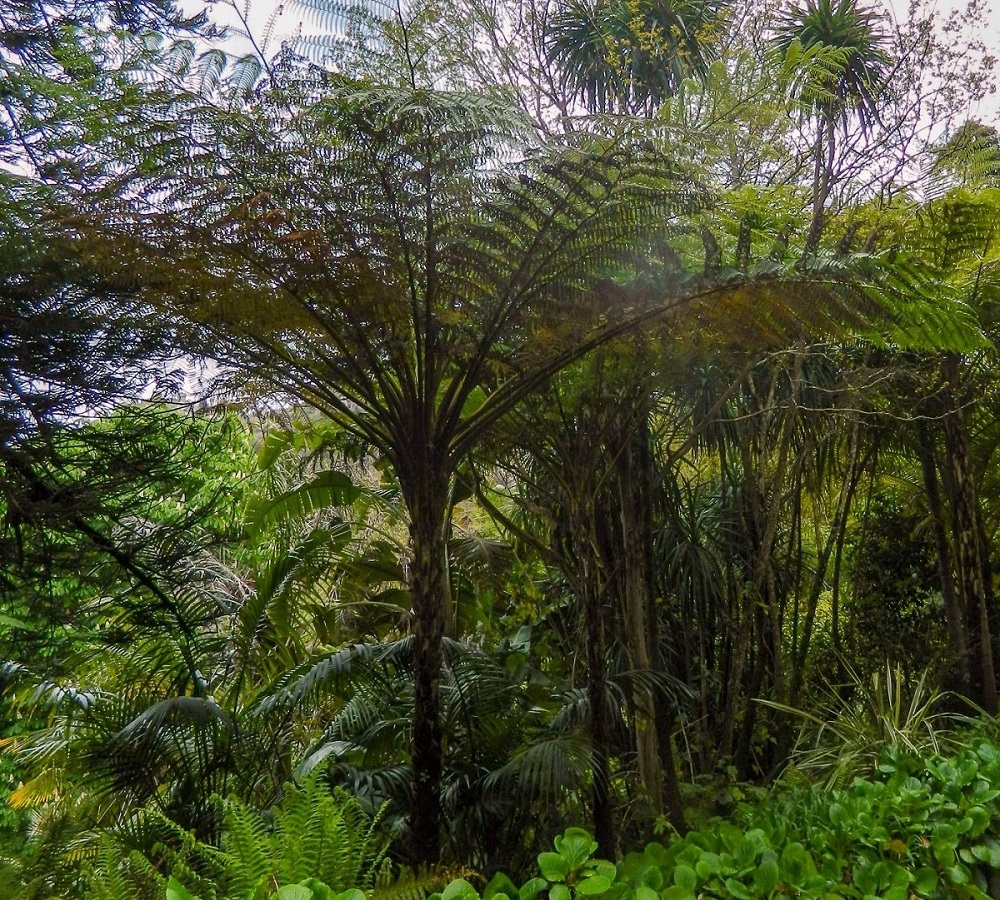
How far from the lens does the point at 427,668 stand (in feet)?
9.36

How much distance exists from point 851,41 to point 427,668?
14.8ft

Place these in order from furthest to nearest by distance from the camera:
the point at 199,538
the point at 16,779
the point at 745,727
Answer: the point at 16,779 < the point at 745,727 < the point at 199,538

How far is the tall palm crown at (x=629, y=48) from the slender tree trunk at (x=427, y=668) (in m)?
2.87

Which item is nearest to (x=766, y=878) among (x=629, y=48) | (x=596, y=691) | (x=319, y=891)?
(x=319, y=891)

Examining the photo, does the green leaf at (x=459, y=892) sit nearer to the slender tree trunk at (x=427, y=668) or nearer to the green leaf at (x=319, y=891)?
the green leaf at (x=319, y=891)

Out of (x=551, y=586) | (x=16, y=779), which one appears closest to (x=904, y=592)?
(x=551, y=586)

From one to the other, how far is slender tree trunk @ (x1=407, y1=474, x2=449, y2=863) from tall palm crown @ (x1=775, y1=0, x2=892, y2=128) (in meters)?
3.53

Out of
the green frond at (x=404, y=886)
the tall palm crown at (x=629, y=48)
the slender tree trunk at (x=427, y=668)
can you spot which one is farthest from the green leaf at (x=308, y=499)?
the green frond at (x=404, y=886)

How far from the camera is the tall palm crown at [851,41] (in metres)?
4.91

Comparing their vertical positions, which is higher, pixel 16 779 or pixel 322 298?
pixel 322 298

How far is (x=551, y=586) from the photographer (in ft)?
16.4

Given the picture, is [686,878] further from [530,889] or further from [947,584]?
[947,584]

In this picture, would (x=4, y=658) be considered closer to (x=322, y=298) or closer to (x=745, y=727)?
(x=322, y=298)

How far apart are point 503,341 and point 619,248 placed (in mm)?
586
